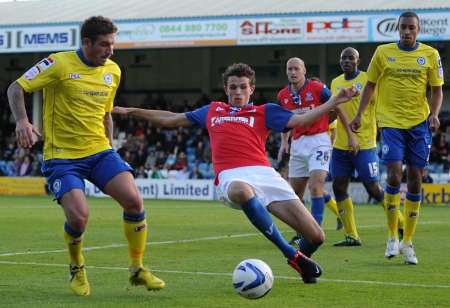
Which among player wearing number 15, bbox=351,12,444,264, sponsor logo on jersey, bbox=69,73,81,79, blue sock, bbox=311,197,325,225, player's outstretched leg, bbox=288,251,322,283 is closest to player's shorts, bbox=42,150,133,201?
sponsor logo on jersey, bbox=69,73,81,79

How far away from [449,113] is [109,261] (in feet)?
88.4

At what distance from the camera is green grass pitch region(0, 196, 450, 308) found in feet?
23.8

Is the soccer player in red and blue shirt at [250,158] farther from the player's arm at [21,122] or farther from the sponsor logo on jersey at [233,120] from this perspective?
the player's arm at [21,122]

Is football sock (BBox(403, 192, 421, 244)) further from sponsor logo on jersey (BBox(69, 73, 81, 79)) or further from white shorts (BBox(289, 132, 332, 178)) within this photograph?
sponsor logo on jersey (BBox(69, 73, 81, 79))

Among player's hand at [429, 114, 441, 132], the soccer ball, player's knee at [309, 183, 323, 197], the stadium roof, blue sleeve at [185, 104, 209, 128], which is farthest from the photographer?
the stadium roof

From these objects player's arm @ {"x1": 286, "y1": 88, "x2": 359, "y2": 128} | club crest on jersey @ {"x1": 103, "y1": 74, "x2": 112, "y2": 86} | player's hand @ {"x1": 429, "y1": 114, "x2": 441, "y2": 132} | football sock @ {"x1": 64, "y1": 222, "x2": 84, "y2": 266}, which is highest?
club crest on jersey @ {"x1": 103, "y1": 74, "x2": 112, "y2": 86}

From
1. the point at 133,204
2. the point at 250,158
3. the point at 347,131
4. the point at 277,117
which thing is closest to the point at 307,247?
the point at 250,158

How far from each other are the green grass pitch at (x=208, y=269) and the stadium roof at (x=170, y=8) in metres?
16.6

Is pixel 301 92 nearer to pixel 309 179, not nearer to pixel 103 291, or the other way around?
pixel 309 179

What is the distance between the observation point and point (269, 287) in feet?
23.3

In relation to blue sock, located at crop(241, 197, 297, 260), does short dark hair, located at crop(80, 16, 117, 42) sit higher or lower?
higher

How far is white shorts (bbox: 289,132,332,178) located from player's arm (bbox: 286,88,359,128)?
408cm

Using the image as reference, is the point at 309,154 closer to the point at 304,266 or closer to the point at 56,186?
the point at 304,266

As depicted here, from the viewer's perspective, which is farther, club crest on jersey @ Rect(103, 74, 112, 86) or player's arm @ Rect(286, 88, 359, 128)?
club crest on jersey @ Rect(103, 74, 112, 86)
